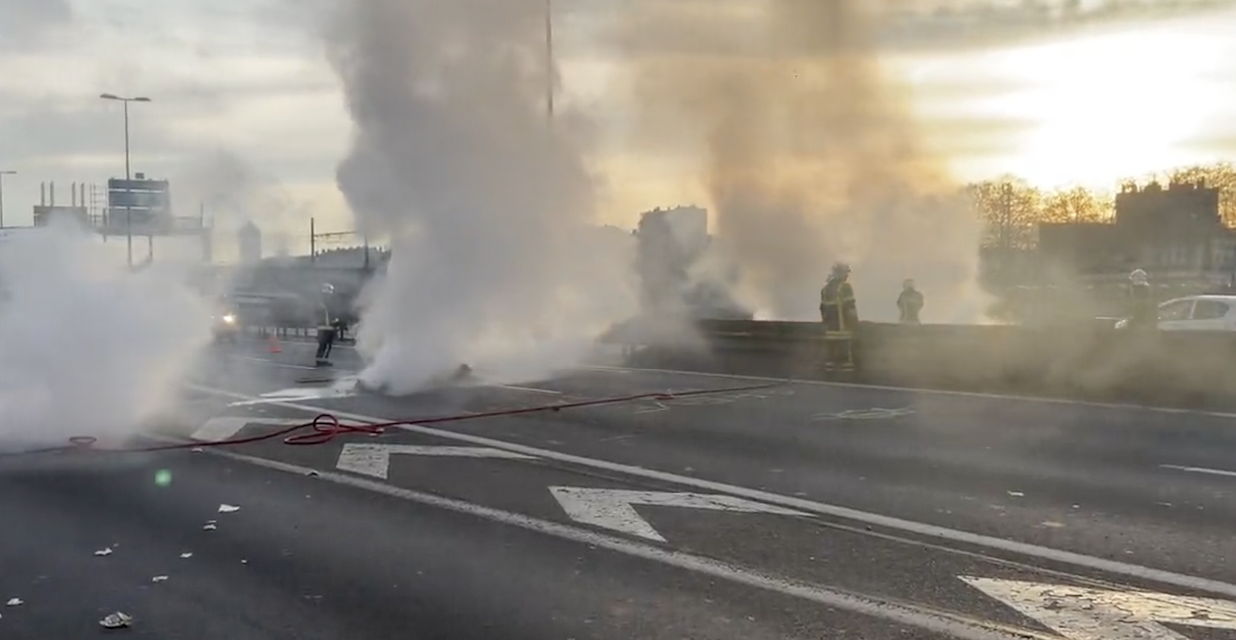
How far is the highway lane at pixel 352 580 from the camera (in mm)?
5297

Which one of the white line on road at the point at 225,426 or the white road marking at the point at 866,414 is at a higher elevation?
the white road marking at the point at 866,414

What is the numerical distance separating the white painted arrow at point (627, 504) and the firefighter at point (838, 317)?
34.5 feet

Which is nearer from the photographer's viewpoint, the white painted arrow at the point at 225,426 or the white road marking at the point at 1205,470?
the white road marking at the point at 1205,470

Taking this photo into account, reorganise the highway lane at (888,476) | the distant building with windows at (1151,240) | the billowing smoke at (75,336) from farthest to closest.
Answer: the distant building with windows at (1151,240) < the billowing smoke at (75,336) < the highway lane at (888,476)

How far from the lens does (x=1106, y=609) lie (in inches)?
211

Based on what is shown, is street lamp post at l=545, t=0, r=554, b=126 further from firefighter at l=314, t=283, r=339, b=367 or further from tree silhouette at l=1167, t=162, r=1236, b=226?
tree silhouette at l=1167, t=162, r=1236, b=226

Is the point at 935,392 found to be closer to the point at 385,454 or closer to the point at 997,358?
the point at 997,358

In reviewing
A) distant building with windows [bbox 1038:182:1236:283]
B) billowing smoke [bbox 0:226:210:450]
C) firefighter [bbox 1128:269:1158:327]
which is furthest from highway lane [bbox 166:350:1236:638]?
distant building with windows [bbox 1038:182:1236:283]

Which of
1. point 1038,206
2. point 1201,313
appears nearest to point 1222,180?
point 1038,206

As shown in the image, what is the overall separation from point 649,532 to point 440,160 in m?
10.3

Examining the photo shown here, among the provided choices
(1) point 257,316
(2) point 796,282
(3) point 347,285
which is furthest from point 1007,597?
(1) point 257,316

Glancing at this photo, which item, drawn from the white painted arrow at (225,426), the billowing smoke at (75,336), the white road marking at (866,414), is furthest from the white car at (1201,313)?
the billowing smoke at (75,336)

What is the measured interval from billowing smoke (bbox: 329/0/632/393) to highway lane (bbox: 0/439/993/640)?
8.20 meters

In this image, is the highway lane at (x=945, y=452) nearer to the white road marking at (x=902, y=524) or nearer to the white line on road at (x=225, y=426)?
the white road marking at (x=902, y=524)
